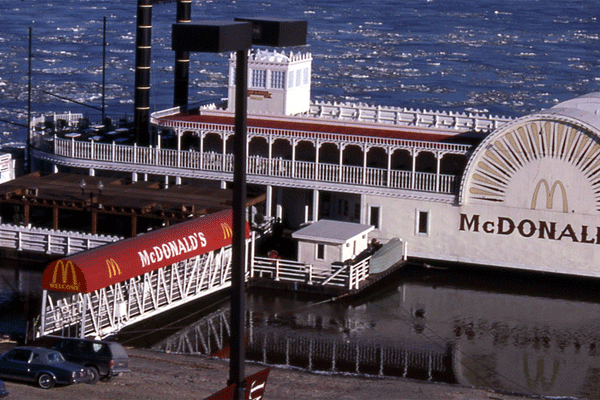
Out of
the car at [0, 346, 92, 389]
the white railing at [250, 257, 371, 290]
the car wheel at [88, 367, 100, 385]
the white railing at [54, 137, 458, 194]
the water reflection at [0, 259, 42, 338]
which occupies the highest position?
the white railing at [54, 137, 458, 194]

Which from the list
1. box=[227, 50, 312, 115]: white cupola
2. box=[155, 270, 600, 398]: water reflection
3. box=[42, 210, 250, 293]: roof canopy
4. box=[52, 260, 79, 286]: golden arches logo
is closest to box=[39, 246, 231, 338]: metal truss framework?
box=[42, 210, 250, 293]: roof canopy

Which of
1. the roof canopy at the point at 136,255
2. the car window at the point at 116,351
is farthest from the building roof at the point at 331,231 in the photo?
the car window at the point at 116,351

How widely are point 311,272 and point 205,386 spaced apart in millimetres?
14241

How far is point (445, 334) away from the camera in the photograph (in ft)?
139

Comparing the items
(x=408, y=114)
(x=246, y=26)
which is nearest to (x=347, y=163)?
(x=408, y=114)

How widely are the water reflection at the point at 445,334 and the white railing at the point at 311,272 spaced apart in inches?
47.0

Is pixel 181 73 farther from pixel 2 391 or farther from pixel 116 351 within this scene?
pixel 2 391

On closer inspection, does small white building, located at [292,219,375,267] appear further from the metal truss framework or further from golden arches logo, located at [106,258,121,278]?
golden arches logo, located at [106,258,121,278]

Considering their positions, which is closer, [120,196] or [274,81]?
[120,196]

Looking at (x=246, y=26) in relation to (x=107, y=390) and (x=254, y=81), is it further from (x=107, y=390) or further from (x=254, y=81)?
(x=254, y=81)

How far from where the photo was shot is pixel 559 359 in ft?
131

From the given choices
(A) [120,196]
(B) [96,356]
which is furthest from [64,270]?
(A) [120,196]

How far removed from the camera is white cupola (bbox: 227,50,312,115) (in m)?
56.6

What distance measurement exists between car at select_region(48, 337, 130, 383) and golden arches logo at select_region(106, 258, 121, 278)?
16.1 feet
